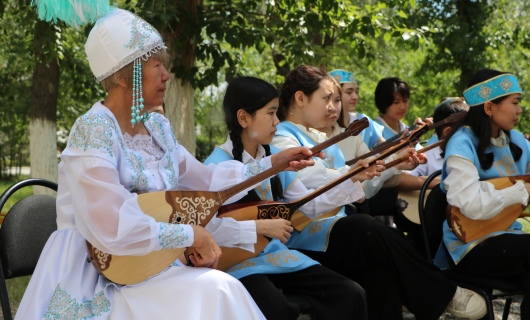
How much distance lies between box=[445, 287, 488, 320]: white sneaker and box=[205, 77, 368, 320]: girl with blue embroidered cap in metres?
0.64

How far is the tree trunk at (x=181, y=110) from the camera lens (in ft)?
22.2

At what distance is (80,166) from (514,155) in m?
2.46

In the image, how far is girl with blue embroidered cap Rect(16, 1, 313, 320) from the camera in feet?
8.47

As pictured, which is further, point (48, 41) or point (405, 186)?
point (48, 41)

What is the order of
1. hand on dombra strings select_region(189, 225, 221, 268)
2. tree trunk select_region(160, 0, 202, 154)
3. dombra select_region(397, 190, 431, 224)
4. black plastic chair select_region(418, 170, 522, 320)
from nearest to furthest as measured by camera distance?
hand on dombra strings select_region(189, 225, 221, 268), black plastic chair select_region(418, 170, 522, 320), dombra select_region(397, 190, 431, 224), tree trunk select_region(160, 0, 202, 154)

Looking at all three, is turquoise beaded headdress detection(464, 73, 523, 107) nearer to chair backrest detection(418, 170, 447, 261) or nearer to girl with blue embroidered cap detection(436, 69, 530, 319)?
girl with blue embroidered cap detection(436, 69, 530, 319)

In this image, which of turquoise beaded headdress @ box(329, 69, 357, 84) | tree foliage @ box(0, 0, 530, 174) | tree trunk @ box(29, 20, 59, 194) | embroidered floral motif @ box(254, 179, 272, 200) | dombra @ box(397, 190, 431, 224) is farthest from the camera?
tree trunk @ box(29, 20, 59, 194)

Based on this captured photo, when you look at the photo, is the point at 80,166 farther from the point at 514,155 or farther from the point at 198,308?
the point at 514,155

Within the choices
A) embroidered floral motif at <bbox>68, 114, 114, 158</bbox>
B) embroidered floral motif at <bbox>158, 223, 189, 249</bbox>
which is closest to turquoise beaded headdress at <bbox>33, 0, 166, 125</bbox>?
embroidered floral motif at <bbox>68, 114, 114, 158</bbox>

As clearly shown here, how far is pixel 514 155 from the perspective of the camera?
4168mm

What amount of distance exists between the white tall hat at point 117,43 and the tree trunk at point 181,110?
3877mm

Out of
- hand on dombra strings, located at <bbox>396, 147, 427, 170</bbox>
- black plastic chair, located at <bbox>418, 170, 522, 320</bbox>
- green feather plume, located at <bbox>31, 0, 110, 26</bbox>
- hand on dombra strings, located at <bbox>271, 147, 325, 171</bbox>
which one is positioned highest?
green feather plume, located at <bbox>31, 0, 110, 26</bbox>

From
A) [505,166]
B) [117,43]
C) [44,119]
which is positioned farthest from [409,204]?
[44,119]

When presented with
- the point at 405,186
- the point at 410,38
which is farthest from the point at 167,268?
the point at 410,38
